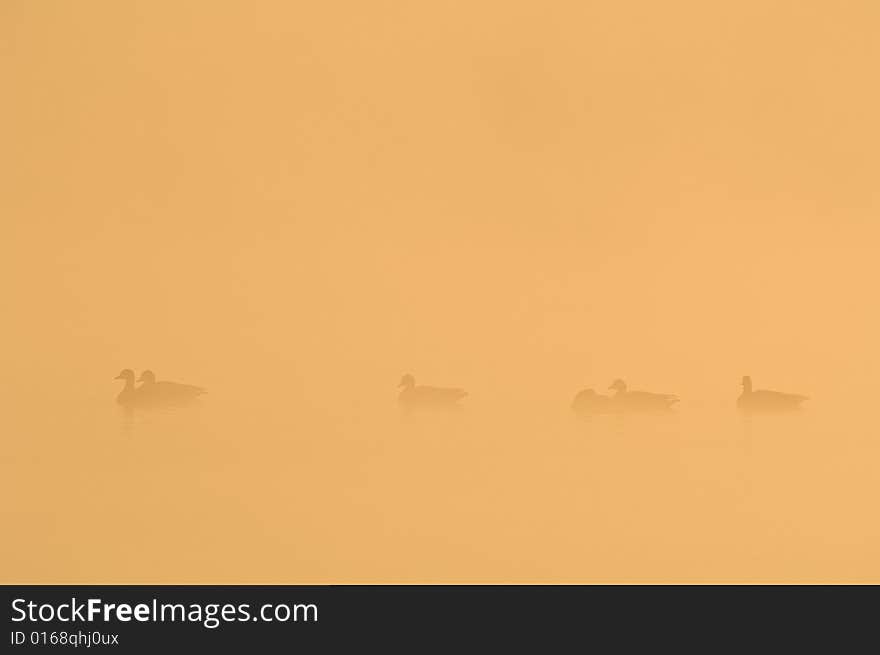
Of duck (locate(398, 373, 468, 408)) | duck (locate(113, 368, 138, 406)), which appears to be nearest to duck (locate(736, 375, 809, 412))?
duck (locate(398, 373, 468, 408))

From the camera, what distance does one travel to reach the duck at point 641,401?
3664mm

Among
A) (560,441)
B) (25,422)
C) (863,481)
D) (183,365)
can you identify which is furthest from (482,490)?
(183,365)

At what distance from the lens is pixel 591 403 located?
12.0ft

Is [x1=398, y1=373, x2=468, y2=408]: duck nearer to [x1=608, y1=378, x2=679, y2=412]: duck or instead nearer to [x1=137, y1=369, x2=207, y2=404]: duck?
[x1=608, y1=378, x2=679, y2=412]: duck

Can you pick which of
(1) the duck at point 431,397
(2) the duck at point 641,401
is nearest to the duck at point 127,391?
(1) the duck at point 431,397

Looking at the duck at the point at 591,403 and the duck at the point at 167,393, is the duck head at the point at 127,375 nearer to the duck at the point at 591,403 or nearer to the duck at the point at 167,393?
the duck at the point at 167,393

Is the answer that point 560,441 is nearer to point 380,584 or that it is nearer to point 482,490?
point 482,490

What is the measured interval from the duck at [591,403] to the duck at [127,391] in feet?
4.33

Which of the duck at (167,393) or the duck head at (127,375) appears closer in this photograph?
the duck at (167,393)

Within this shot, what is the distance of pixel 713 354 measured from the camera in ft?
14.3

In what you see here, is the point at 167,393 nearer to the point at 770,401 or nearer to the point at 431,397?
the point at 431,397

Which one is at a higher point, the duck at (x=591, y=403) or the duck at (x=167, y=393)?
the duck at (x=167, y=393)

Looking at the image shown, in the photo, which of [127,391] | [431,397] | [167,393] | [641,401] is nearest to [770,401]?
[641,401]

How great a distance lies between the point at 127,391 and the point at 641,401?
155 centimetres
